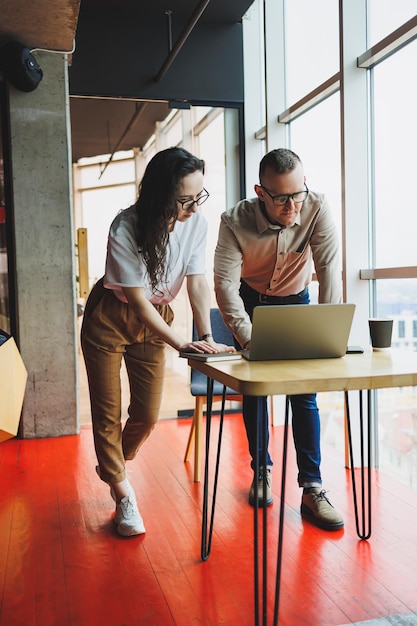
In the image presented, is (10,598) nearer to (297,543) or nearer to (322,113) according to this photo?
(297,543)

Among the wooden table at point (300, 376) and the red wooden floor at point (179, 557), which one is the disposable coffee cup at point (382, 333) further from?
the red wooden floor at point (179, 557)

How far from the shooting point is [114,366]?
252 centimetres

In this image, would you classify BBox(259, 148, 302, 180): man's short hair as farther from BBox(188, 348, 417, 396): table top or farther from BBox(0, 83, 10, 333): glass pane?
BBox(0, 83, 10, 333): glass pane

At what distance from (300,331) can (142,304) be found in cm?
63

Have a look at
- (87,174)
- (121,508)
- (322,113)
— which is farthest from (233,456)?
(87,174)

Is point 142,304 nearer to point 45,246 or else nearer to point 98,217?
point 45,246

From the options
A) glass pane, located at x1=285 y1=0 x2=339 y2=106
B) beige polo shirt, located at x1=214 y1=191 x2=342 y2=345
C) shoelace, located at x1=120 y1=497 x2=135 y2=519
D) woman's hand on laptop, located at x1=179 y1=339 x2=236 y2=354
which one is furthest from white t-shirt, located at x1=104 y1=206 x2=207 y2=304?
glass pane, located at x1=285 y1=0 x2=339 y2=106

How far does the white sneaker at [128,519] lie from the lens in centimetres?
256

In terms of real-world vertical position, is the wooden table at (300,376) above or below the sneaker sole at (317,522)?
above

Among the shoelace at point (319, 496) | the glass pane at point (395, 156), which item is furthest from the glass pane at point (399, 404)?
the shoelace at point (319, 496)

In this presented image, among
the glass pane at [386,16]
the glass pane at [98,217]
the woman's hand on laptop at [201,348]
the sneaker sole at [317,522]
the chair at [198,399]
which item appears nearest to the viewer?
the woman's hand on laptop at [201,348]

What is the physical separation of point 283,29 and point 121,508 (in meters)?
3.44

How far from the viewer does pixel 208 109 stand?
4.95 metres

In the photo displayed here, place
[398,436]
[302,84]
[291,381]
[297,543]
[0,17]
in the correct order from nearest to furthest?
1. [291,381]
2. [297,543]
3. [398,436]
4. [0,17]
5. [302,84]
